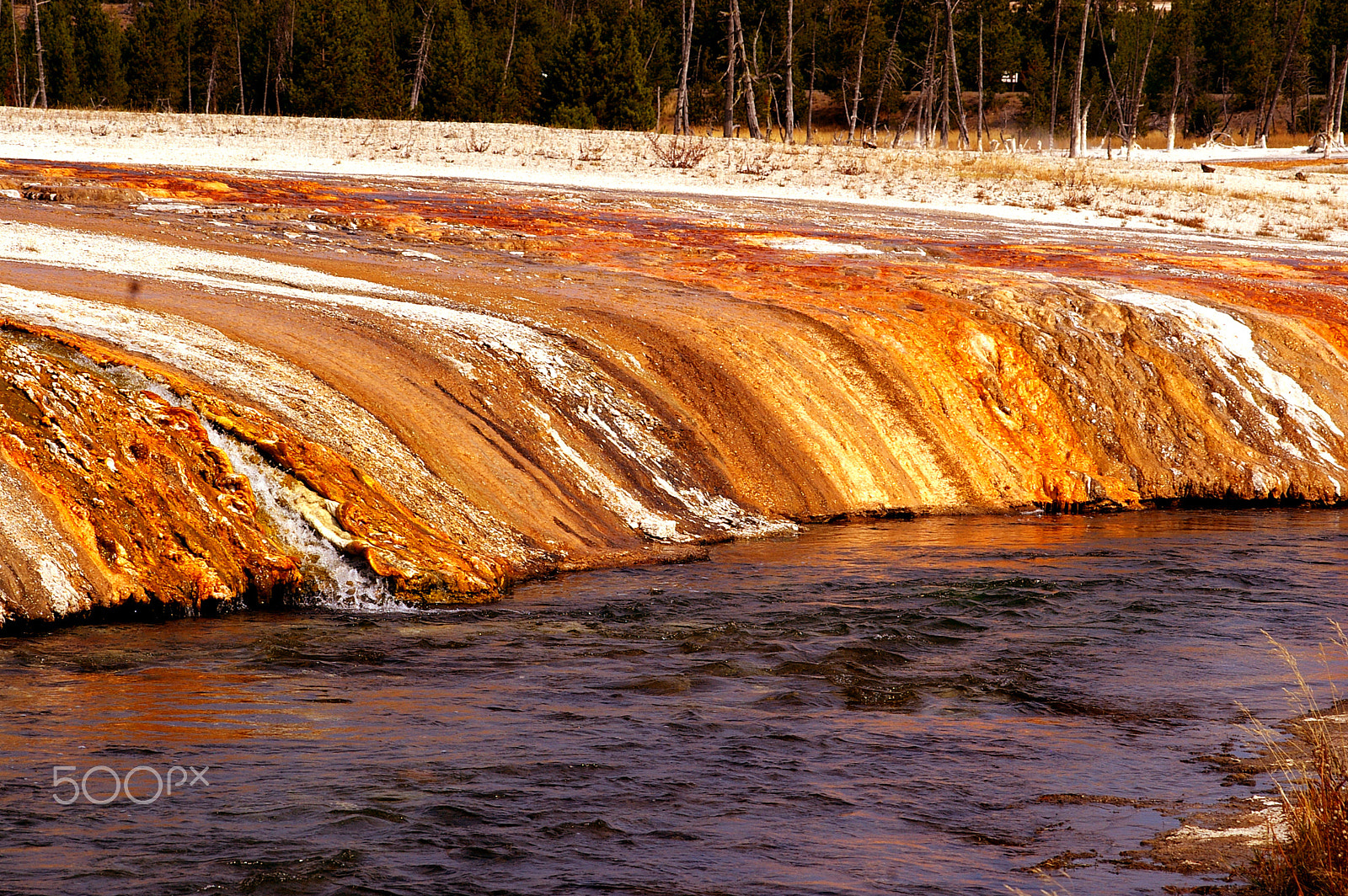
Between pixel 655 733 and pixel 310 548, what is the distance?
10.5 ft

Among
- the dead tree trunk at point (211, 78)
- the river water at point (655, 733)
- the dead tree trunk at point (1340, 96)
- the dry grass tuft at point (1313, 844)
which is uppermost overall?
the dead tree trunk at point (211, 78)

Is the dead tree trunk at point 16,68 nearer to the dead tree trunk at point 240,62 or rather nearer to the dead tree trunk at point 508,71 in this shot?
the dead tree trunk at point 240,62

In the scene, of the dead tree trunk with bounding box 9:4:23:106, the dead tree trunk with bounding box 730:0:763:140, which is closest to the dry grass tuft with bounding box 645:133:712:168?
the dead tree trunk with bounding box 730:0:763:140

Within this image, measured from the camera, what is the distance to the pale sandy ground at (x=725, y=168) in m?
29.1

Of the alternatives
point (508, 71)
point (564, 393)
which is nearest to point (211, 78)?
point (508, 71)

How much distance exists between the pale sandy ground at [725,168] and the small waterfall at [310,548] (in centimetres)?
2047

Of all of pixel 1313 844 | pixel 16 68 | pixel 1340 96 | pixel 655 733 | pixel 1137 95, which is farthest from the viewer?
pixel 1137 95

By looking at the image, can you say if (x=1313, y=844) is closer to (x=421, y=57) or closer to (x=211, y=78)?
(x=421, y=57)

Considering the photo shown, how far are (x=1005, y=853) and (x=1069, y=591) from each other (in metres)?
4.58

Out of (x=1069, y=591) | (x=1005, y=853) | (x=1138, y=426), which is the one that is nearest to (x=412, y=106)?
(x=1138, y=426)

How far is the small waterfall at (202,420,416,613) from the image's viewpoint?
8.23m

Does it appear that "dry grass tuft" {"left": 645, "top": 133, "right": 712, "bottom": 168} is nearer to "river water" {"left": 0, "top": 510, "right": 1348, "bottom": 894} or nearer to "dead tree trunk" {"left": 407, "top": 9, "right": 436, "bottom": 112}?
"dead tree trunk" {"left": 407, "top": 9, "right": 436, "bottom": 112}

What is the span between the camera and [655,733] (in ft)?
19.7

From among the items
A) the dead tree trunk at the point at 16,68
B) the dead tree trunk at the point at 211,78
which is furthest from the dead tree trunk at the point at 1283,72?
the dead tree trunk at the point at 16,68
